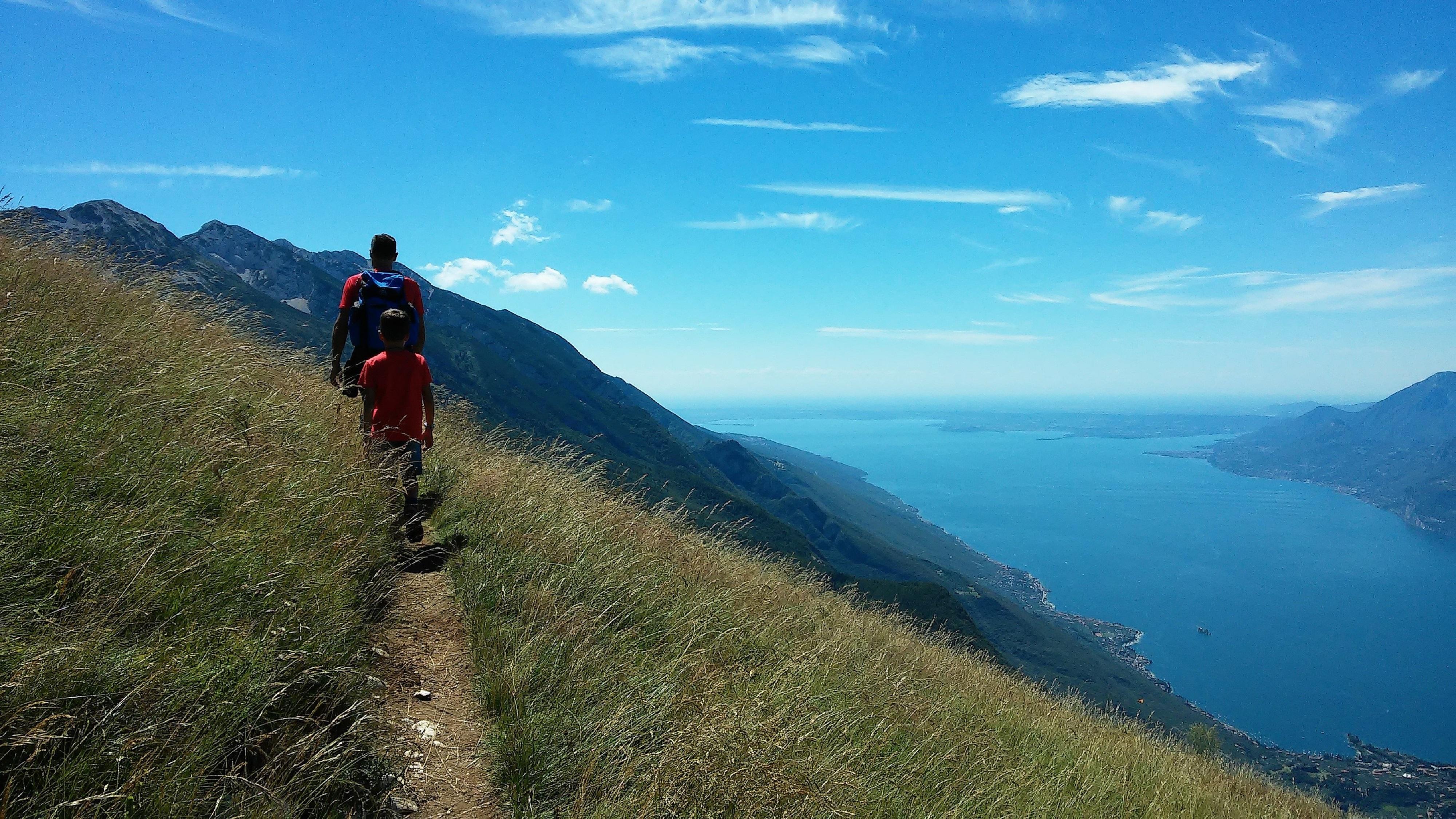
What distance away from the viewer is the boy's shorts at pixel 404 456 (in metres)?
5.44

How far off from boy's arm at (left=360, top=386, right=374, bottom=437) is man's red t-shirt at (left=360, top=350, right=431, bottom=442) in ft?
0.06

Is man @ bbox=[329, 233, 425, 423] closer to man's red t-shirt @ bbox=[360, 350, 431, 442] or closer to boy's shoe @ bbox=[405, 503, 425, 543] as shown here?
man's red t-shirt @ bbox=[360, 350, 431, 442]

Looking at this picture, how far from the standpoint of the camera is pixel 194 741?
224cm

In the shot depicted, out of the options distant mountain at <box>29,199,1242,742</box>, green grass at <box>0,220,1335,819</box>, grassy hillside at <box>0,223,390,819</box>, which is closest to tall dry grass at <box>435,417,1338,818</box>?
green grass at <box>0,220,1335,819</box>

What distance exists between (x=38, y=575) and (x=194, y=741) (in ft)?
3.67

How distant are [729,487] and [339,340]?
14911 cm

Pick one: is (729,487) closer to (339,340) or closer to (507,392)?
(507,392)

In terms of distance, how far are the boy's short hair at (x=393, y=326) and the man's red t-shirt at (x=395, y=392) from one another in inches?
6.1

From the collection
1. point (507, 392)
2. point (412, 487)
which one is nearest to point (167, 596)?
point (412, 487)

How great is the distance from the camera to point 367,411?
5719 mm

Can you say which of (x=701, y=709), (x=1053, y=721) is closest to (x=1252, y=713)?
(x=1053, y=721)

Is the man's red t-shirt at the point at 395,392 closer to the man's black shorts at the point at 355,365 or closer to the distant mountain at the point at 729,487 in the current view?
the man's black shorts at the point at 355,365

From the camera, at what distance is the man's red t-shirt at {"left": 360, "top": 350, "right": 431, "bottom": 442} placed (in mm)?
5645

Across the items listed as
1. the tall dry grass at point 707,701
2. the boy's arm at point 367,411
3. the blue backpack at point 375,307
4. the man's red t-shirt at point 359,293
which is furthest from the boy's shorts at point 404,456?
the man's red t-shirt at point 359,293
